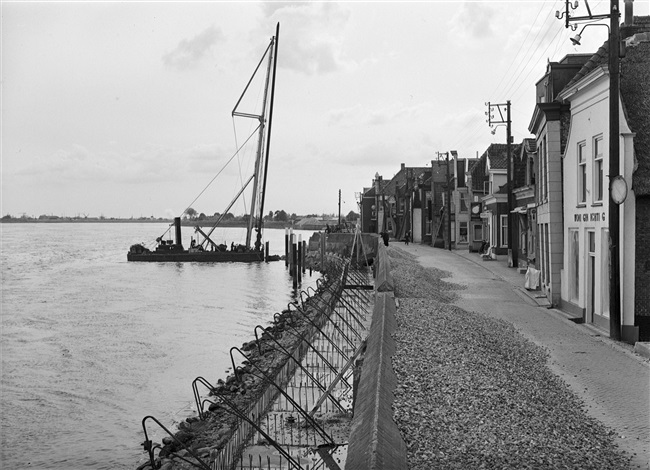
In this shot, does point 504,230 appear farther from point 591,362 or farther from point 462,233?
point 591,362

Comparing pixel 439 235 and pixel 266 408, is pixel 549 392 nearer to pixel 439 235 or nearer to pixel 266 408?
pixel 266 408

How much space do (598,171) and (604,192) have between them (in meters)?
0.92

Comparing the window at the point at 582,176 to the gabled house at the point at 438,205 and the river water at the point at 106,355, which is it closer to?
the river water at the point at 106,355

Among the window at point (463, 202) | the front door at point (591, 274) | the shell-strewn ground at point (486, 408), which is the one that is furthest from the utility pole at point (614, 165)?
the window at point (463, 202)

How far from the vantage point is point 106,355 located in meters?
22.7

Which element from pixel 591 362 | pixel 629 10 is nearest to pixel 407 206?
pixel 629 10

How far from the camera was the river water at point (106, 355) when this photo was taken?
13.5 m

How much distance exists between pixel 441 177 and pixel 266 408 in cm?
5822

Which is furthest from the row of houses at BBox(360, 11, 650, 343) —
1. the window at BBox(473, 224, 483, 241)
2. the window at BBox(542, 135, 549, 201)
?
the window at BBox(473, 224, 483, 241)

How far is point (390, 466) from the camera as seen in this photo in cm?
682

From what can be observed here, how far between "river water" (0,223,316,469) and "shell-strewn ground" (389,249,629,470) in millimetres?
5326

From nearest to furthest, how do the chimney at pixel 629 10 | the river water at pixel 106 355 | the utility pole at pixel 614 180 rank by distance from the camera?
the river water at pixel 106 355 → the utility pole at pixel 614 180 → the chimney at pixel 629 10

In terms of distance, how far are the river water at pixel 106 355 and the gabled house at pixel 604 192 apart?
10.2 m

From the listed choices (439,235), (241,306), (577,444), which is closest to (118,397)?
(577,444)
